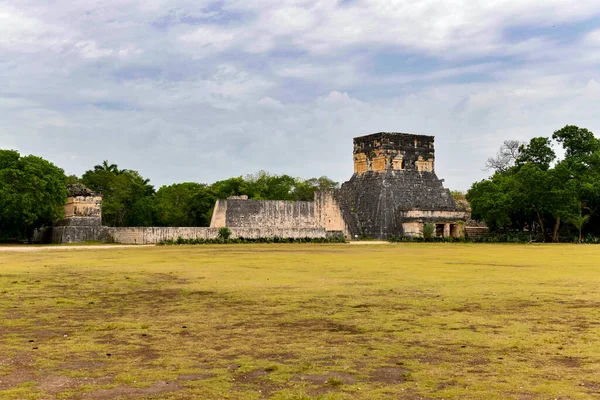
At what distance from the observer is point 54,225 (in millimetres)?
48094

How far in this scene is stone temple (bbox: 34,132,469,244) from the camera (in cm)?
5072

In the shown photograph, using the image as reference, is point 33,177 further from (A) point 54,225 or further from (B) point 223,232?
(B) point 223,232

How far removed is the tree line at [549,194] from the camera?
156 feet

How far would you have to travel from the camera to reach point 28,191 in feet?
141

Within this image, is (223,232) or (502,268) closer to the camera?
(502,268)

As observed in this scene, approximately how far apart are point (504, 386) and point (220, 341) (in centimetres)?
340

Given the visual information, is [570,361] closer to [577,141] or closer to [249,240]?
[249,240]

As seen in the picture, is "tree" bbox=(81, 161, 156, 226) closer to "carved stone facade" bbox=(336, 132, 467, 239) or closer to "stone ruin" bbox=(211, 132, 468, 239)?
"stone ruin" bbox=(211, 132, 468, 239)

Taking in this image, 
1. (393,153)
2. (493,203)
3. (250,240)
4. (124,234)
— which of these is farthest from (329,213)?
(124,234)

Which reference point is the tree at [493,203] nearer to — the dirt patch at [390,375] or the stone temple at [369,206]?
the stone temple at [369,206]

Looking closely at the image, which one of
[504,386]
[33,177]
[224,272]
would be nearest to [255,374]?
[504,386]


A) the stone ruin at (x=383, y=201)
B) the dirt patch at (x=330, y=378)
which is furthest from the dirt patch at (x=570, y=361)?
the stone ruin at (x=383, y=201)

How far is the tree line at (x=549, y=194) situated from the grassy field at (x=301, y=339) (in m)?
35.0

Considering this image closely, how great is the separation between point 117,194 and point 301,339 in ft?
188
